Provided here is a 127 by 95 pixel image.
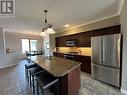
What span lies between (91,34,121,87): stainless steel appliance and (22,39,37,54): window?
26.4ft

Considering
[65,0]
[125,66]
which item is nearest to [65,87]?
[125,66]

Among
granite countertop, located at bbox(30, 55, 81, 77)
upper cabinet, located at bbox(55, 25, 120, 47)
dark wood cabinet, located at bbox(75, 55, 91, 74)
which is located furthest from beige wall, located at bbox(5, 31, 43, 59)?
granite countertop, located at bbox(30, 55, 81, 77)

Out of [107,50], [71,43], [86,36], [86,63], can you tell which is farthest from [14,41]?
[107,50]

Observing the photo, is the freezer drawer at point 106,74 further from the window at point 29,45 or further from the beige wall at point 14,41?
the window at point 29,45

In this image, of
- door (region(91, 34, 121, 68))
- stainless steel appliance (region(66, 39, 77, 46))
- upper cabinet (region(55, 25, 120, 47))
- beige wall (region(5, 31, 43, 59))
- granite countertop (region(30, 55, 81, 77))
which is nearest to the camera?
granite countertop (region(30, 55, 81, 77))

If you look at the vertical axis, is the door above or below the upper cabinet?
below

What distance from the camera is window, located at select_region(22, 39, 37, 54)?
9.60 meters

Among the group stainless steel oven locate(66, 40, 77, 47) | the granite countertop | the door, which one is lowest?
the granite countertop

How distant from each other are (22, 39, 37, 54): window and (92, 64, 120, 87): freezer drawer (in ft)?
26.4

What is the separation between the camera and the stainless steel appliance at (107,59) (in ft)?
9.54

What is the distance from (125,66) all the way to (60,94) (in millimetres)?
1992

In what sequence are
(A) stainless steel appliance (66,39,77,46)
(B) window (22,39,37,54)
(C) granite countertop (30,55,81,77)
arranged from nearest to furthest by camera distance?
1. (C) granite countertop (30,55,81,77)
2. (A) stainless steel appliance (66,39,77,46)
3. (B) window (22,39,37,54)

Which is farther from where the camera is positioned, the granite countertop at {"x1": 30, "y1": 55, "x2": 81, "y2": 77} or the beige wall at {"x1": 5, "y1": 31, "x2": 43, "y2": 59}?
the beige wall at {"x1": 5, "y1": 31, "x2": 43, "y2": 59}

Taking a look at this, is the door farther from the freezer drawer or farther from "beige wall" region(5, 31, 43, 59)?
"beige wall" region(5, 31, 43, 59)
